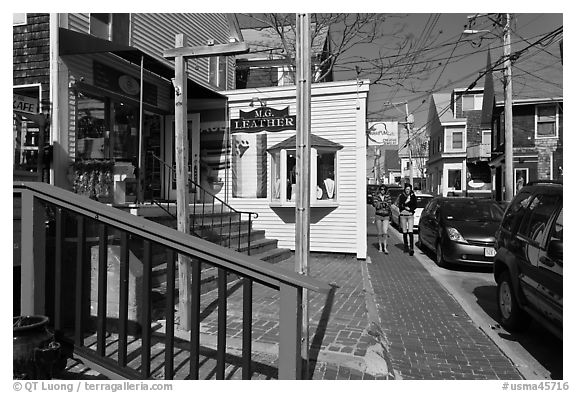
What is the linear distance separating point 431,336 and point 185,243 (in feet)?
11.7

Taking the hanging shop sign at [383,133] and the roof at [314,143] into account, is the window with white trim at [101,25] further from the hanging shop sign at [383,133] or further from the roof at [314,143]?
the hanging shop sign at [383,133]

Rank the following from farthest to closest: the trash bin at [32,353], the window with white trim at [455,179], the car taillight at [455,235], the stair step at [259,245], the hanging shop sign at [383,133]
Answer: the window with white trim at [455,179] → the hanging shop sign at [383,133] → the car taillight at [455,235] → the stair step at [259,245] → the trash bin at [32,353]

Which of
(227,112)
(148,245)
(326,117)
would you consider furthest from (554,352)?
(227,112)

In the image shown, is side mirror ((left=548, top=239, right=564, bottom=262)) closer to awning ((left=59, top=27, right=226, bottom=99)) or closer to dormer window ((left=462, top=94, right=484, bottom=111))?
awning ((left=59, top=27, right=226, bottom=99))

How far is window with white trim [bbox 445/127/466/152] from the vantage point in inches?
1536

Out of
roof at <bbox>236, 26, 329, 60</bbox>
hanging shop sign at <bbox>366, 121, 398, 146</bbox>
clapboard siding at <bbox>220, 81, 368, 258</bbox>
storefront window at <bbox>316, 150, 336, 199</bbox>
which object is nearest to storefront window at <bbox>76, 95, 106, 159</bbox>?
clapboard siding at <bbox>220, 81, 368, 258</bbox>

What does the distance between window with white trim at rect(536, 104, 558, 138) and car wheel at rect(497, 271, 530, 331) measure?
24860 millimetres

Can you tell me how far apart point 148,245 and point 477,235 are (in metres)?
7.87

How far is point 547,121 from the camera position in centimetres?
2605

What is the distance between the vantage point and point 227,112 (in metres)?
10.6

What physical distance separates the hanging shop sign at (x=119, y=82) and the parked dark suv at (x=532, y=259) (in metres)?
7.34

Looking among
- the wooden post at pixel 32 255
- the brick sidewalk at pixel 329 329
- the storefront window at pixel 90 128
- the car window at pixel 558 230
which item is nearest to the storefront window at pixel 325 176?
the brick sidewalk at pixel 329 329

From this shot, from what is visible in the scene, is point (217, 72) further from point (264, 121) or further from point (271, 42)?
point (271, 42)

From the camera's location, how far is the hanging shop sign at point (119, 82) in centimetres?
797
